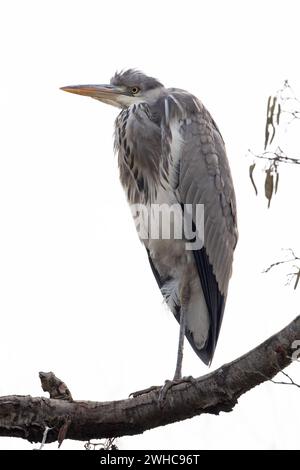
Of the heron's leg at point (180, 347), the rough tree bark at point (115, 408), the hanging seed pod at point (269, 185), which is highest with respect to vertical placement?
the hanging seed pod at point (269, 185)

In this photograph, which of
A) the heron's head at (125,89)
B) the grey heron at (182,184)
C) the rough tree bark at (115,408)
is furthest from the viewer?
the heron's head at (125,89)

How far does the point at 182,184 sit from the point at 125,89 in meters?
0.83

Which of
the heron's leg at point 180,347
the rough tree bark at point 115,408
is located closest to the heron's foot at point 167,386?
the rough tree bark at point 115,408

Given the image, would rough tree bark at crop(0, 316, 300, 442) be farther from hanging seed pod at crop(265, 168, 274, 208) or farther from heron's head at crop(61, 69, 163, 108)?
heron's head at crop(61, 69, 163, 108)

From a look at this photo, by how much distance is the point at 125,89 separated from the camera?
5.79 m

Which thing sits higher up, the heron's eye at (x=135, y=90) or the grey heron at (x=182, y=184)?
the heron's eye at (x=135, y=90)

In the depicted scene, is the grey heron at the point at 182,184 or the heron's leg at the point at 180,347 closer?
the heron's leg at the point at 180,347

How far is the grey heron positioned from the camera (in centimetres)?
535

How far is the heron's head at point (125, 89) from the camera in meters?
5.72

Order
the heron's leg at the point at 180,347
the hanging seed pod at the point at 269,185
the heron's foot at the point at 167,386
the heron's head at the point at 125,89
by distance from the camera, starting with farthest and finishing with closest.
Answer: the heron's head at the point at 125,89 → the heron's leg at the point at 180,347 → the heron's foot at the point at 167,386 → the hanging seed pod at the point at 269,185

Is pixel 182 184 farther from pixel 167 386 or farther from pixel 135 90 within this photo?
pixel 167 386

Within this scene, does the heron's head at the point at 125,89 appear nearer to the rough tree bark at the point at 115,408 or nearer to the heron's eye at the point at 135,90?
the heron's eye at the point at 135,90
